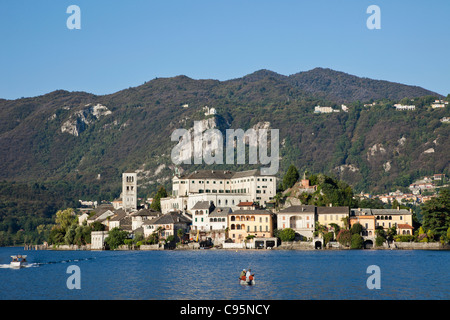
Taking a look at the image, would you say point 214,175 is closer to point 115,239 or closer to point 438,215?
point 115,239

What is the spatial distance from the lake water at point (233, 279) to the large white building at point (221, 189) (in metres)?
50.7

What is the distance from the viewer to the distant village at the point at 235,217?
436 ft

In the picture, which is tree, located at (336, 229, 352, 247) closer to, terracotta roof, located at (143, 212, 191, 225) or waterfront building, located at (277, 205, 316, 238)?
waterfront building, located at (277, 205, 316, 238)

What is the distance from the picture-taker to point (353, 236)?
127500 mm

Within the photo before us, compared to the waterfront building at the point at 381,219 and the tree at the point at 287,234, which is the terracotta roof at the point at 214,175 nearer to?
the tree at the point at 287,234

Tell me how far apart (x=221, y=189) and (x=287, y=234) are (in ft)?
110

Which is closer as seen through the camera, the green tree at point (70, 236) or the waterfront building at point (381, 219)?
the waterfront building at point (381, 219)

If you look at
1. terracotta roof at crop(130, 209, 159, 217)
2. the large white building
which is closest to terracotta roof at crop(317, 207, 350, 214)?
the large white building

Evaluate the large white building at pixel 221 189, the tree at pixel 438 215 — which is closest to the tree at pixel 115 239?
the large white building at pixel 221 189

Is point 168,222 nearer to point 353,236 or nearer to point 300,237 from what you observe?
point 300,237

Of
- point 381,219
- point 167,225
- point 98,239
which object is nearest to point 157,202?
point 98,239

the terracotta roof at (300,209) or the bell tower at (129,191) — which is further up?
the bell tower at (129,191)

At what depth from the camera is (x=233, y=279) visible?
236 ft
